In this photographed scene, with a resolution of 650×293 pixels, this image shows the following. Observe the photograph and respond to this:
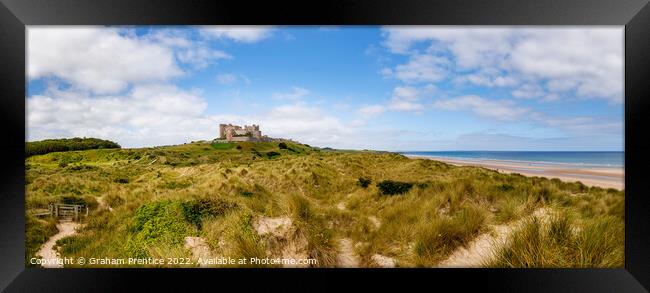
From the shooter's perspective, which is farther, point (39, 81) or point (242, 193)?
point (242, 193)

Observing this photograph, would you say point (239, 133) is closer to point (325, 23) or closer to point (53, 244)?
point (53, 244)

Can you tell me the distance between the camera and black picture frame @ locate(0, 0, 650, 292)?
2051mm

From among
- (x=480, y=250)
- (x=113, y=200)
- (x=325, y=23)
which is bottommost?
(x=480, y=250)

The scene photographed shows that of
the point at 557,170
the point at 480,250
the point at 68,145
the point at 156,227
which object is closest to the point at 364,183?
the point at 480,250

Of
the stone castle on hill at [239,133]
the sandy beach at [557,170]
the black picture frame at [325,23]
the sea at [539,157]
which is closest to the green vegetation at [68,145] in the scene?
the black picture frame at [325,23]

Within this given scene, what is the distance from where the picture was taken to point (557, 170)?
5.70 m

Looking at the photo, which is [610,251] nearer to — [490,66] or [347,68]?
[490,66]

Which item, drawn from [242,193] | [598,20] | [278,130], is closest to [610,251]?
[598,20]

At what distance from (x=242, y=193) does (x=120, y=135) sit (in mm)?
1921

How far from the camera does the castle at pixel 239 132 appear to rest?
13.8 feet

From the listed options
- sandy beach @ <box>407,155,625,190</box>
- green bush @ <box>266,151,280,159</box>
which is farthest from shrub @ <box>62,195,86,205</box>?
sandy beach @ <box>407,155,625,190</box>

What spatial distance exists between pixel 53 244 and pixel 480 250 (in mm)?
4426

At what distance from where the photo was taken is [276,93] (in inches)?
152

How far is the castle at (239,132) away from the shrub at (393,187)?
2117 mm
